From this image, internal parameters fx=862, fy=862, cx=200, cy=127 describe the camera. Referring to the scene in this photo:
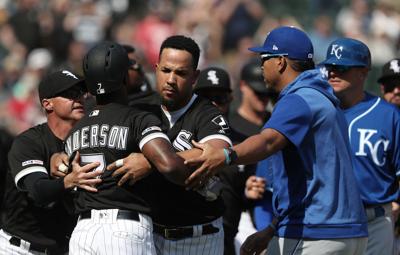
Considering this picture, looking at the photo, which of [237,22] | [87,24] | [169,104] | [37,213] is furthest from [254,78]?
[87,24]

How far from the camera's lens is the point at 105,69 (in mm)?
5625

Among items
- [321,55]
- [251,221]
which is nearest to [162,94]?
[251,221]

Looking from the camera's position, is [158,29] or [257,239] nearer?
[257,239]

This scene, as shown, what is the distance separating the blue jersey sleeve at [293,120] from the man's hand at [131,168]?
0.81 meters

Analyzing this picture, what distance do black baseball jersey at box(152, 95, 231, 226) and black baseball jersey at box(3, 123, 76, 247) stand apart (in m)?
1.01

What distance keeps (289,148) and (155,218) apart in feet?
3.85

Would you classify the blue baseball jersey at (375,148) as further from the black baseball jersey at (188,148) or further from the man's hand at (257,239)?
the black baseball jersey at (188,148)

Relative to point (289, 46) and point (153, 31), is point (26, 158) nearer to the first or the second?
point (289, 46)

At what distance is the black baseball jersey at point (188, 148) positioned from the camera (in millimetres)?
5848

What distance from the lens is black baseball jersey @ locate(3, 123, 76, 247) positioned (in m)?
6.55

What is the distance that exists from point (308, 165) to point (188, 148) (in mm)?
901

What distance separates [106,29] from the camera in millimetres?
17219

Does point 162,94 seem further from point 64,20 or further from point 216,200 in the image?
point 64,20

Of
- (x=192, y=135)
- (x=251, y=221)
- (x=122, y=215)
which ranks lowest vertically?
(x=251, y=221)
